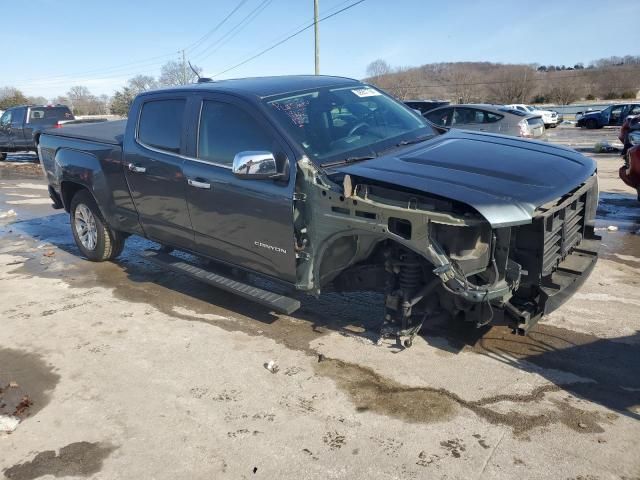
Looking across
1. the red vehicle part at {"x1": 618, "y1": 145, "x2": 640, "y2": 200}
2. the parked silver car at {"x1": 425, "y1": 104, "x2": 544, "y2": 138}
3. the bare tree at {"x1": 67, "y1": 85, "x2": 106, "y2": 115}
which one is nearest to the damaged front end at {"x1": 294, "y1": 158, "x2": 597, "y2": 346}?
the red vehicle part at {"x1": 618, "y1": 145, "x2": 640, "y2": 200}

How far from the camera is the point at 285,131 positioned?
13.1 ft

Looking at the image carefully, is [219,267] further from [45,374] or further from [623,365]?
[623,365]

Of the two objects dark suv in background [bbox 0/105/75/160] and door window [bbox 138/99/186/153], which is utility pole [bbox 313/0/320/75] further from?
door window [bbox 138/99/186/153]

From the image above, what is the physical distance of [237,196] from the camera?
425 centimetres

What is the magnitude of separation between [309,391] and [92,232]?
415cm

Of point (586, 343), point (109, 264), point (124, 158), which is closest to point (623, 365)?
point (586, 343)

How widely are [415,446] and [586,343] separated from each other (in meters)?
1.83

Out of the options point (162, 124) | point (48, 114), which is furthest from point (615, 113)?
point (162, 124)

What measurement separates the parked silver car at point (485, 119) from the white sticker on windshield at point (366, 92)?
25.8ft

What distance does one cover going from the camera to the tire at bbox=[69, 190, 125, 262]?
632 cm

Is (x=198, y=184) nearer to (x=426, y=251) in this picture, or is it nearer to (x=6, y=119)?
(x=426, y=251)

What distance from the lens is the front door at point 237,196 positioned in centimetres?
400

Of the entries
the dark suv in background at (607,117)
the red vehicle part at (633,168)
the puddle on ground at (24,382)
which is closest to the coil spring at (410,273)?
the puddle on ground at (24,382)

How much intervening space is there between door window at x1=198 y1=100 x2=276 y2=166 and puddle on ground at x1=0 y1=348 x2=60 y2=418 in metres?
2.11
